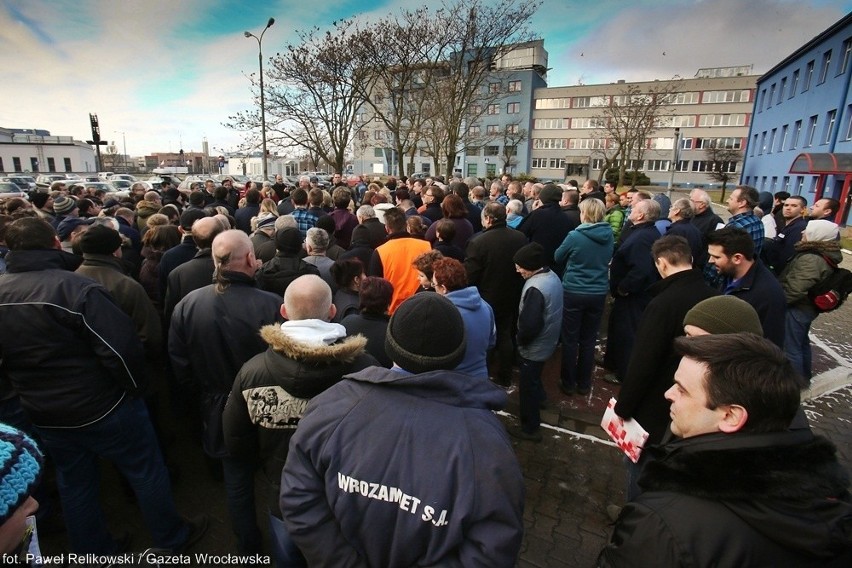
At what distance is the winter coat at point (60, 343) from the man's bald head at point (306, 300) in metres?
1.12

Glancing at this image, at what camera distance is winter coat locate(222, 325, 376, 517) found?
1982 millimetres

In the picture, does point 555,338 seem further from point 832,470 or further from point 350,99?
point 350,99

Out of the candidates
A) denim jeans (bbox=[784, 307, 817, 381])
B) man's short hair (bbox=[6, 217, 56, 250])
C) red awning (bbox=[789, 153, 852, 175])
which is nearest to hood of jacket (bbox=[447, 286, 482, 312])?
man's short hair (bbox=[6, 217, 56, 250])

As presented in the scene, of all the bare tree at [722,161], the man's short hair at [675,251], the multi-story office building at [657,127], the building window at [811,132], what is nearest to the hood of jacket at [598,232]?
the man's short hair at [675,251]

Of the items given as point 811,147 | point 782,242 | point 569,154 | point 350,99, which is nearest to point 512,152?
point 569,154

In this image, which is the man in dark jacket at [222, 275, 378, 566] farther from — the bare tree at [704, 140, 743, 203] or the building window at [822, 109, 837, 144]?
the bare tree at [704, 140, 743, 203]

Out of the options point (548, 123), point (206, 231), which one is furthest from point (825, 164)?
point (548, 123)

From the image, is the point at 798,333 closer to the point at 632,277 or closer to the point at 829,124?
the point at 632,277

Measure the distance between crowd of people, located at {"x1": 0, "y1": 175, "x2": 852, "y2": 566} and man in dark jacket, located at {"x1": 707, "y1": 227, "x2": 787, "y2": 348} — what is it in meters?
0.02

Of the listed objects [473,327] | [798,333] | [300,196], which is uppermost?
[300,196]

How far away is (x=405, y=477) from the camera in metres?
1.38

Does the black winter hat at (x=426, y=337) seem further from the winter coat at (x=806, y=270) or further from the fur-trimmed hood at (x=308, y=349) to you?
the winter coat at (x=806, y=270)

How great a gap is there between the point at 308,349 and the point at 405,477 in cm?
80

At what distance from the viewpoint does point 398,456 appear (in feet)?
4.59
